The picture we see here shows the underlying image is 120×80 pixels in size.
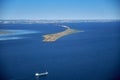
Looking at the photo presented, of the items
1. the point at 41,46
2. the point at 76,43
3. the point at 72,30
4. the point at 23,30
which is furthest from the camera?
the point at 23,30

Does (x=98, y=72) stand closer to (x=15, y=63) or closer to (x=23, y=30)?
(x=15, y=63)

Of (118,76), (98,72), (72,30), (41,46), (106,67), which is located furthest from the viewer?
(72,30)

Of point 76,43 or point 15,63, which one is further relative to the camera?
point 76,43

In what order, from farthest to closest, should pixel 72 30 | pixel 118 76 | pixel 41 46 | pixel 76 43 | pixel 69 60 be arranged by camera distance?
1. pixel 72 30
2. pixel 76 43
3. pixel 41 46
4. pixel 69 60
5. pixel 118 76

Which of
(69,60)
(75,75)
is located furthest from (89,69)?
(69,60)

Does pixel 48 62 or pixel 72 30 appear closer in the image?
pixel 48 62

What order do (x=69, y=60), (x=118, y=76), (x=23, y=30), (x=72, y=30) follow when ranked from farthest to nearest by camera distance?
(x=23, y=30), (x=72, y=30), (x=69, y=60), (x=118, y=76)

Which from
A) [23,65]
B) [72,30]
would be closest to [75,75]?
[23,65]

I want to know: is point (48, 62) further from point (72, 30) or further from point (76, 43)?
point (72, 30)
